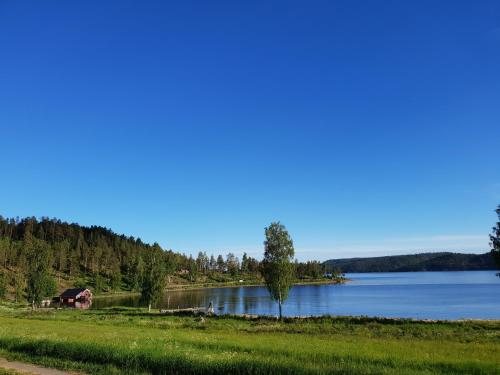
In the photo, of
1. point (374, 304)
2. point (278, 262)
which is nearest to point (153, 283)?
point (278, 262)

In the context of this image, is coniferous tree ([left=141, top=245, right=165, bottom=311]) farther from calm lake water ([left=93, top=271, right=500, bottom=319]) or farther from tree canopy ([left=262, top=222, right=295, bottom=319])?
tree canopy ([left=262, top=222, right=295, bottom=319])

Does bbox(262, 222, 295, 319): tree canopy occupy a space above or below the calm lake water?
above

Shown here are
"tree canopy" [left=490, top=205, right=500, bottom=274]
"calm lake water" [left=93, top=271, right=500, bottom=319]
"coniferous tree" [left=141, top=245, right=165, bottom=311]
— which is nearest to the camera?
"tree canopy" [left=490, top=205, right=500, bottom=274]

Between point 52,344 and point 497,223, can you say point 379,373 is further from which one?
point 497,223

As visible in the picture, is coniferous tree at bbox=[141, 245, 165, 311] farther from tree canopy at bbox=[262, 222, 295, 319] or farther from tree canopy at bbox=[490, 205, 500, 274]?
tree canopy at bbox=[490, 205, 500, 274]

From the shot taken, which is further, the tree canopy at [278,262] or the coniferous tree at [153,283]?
the coniferous tree at [153,283]

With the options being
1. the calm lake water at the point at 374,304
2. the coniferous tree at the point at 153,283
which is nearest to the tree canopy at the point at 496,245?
the calm lake water at the point at 374,304

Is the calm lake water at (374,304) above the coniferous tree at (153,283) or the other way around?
the other way around

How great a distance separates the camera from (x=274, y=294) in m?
64.0

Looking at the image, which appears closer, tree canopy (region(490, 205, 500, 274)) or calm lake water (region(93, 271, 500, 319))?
tree canopy (region(490, 205, 500, 274))

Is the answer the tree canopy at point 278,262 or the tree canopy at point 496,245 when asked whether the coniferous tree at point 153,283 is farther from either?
the tree canopy at point 496,245

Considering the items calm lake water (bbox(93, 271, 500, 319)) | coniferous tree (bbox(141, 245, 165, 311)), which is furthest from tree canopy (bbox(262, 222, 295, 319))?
coniferous tree (bbox(141, 245, 165, 311))

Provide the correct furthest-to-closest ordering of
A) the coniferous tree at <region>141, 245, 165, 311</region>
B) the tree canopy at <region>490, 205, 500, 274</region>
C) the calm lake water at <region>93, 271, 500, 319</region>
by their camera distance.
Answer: the coniferous tree at <region>141, 245, 165, 311</region> → the calm lake water at <region>93, 271, 500, 319</region> → the tree canopy at <region>490, 205, 500, 274</region>

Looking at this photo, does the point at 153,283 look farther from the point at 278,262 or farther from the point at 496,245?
the point at 496,245
